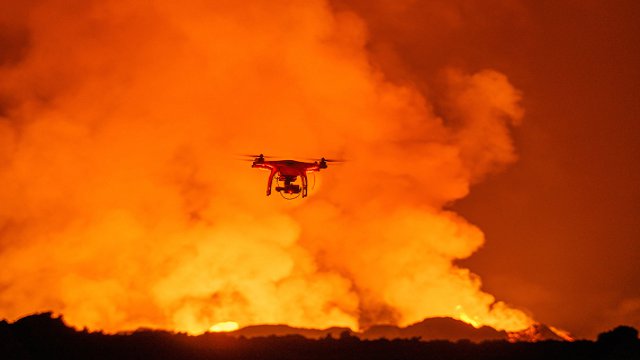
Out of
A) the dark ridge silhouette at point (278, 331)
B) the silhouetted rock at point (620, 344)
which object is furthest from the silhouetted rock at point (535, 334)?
the silhouetted rock at point (620, 344)

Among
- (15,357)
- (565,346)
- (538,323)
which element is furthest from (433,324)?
(15,357)

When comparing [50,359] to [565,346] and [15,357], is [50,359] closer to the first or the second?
[15,357]

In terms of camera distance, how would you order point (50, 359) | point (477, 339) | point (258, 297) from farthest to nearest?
point (258, 297) < point (477, 339) < point (50, 359)

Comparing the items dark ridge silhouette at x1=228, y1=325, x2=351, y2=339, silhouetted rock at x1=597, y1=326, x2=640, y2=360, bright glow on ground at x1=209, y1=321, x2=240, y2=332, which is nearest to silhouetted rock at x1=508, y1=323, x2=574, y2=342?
dark ridge silhouette at x1=228, y1=325, x2=351, y2=339

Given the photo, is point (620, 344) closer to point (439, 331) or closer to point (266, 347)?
point (266, 347)

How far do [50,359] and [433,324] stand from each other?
2872cm

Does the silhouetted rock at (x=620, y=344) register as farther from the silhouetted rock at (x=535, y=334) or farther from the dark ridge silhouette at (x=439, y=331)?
the dark ridge silhouette at (x=439, y=331)

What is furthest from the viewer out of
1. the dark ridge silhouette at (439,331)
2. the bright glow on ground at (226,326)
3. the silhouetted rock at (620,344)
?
the bright glow on ground at (226,326)

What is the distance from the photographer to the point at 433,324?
48.9 m

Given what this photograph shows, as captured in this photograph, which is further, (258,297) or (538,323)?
(258,297)

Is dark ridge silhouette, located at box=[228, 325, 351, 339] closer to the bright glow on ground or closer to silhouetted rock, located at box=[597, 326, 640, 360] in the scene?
the bright glow on ground

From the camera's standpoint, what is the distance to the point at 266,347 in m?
27.6

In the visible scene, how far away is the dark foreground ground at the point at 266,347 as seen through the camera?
2661 cm

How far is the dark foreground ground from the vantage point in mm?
26609
